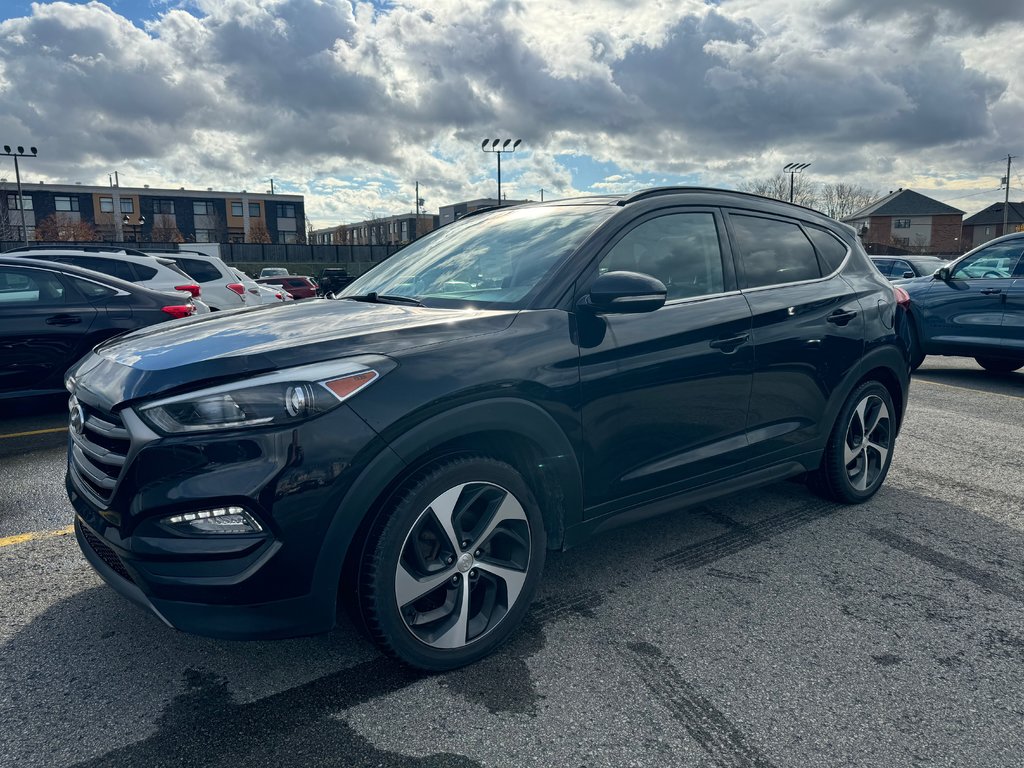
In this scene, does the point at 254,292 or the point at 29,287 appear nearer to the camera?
the point at 29,287

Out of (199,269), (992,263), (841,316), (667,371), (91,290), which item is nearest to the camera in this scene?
(667,371)

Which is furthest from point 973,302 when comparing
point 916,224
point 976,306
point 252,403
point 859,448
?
point 916,224

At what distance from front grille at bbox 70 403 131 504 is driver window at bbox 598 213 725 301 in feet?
6.12

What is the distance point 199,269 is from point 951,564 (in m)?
11.4

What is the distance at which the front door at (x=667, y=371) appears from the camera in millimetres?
2879

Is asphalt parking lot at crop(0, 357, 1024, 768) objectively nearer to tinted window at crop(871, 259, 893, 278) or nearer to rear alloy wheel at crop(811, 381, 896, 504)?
rear alloy wheel at crop(811, 381, 896, 504)

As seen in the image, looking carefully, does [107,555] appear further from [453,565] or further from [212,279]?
[212,279]

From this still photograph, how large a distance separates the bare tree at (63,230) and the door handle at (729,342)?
68.9 metres

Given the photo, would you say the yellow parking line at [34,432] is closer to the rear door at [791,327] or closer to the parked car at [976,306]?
the rear door at [791,327]

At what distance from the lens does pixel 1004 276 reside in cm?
853

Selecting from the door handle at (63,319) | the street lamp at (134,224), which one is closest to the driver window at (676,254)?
the door handle at (63,319)

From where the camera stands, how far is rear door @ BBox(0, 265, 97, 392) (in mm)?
6320

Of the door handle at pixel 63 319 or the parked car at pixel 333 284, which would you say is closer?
the parked car at pixel 333 284

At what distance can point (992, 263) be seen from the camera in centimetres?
872
